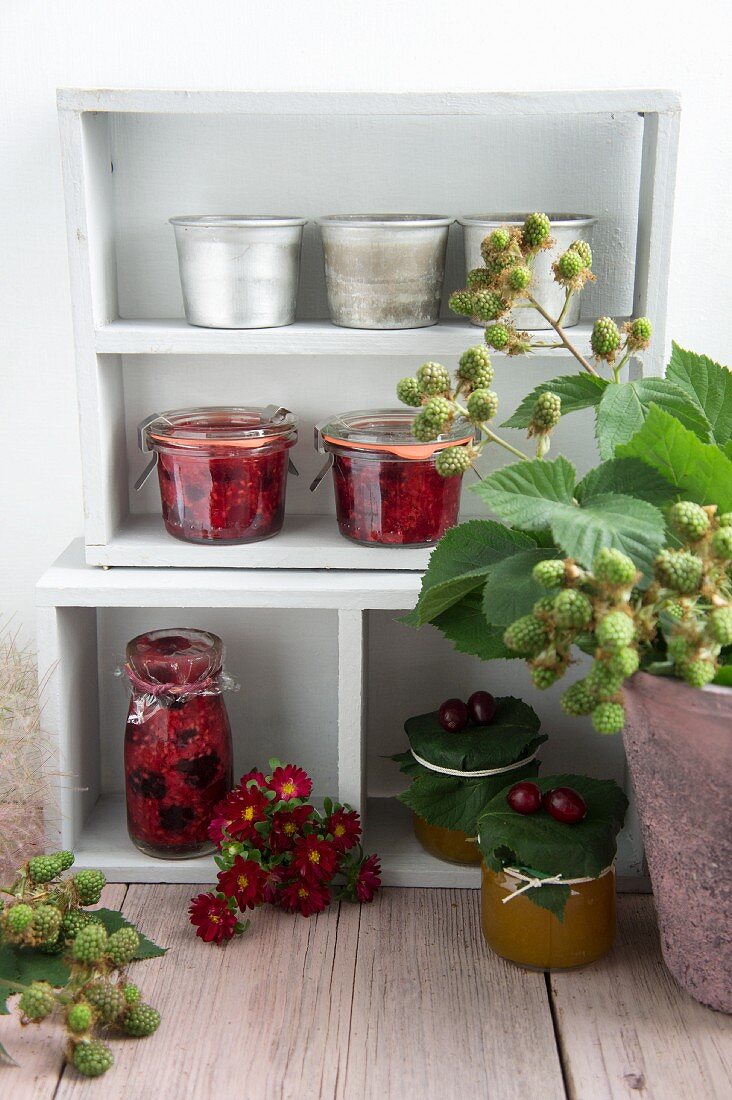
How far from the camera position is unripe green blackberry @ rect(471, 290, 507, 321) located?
1.01 metres

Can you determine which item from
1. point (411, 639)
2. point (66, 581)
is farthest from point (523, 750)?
point (66, 581)

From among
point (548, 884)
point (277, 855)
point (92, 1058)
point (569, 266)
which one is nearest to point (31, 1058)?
point (92, 1058)

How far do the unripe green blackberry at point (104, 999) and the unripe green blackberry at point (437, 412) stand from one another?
1.67 ft

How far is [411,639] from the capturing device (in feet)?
4.51

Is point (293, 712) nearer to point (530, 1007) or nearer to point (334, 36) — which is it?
point (530, 1007)

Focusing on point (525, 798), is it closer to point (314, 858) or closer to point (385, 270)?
point (314, 858)

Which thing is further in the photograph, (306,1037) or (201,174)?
(201,174)

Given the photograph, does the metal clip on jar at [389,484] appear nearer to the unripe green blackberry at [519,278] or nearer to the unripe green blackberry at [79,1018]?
the unripe green blackberry at [519,278]

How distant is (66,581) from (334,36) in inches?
23.8

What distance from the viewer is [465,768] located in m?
1.17

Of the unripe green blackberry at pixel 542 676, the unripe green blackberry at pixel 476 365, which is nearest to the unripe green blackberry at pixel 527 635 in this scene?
the unripe green blackberry at pixel 542 676

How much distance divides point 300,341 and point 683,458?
0.40 metres

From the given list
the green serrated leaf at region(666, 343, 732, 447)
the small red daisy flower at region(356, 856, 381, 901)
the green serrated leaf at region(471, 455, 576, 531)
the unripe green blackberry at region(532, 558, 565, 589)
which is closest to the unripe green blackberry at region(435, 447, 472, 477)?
the green serrated leaf at region(471, 455, 576, 531)

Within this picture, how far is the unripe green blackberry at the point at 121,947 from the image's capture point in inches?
38.3
